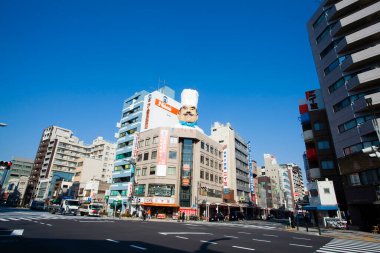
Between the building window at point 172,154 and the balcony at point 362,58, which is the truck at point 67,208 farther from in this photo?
the balcony at point 362,58

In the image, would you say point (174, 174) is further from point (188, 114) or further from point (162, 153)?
point (188, 114)

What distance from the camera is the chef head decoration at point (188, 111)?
2207 inches

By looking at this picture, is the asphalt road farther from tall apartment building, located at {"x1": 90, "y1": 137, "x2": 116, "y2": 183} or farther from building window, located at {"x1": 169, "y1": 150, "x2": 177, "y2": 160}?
tall apartment building, located at {"x1": 90, "y1": 137, "x2": 116, "y2": 183}

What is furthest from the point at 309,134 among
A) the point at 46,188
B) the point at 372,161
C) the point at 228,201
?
the point at 46,188

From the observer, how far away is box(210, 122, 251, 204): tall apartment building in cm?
6562

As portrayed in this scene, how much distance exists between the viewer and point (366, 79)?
1182 inches

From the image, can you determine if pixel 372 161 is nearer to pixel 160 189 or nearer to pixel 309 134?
pixel 309 134

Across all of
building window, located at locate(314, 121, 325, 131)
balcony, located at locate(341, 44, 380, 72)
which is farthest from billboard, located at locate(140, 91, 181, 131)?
balcony, located at locate(341, 44, 380, 72)

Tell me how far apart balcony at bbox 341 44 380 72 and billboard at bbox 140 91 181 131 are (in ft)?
139

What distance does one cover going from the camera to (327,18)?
3769cm

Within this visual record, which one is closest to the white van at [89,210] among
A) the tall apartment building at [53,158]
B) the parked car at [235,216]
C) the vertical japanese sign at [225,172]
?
the parked car at [235,216]

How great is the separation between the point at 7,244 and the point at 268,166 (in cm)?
12332

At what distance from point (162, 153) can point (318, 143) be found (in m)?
30.9

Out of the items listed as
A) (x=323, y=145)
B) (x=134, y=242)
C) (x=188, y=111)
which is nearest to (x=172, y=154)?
(x=188, y=111)
